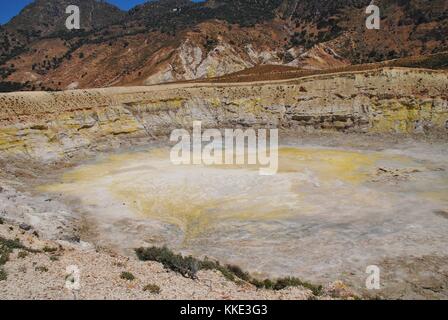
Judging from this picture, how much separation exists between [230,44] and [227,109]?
50.5 m

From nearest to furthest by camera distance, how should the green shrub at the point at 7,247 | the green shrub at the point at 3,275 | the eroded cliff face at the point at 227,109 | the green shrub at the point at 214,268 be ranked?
the green shrub at the point at 3,275 < the green shrub at the point at 7,247 < the green shrub at the point at 214,268 < the eroded cliff face at the point at 227,109

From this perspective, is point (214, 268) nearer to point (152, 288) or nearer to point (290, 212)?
point (152, 288)

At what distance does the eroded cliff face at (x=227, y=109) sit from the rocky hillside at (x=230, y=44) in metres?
37.5

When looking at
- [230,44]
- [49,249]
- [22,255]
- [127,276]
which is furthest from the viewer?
[230,44]

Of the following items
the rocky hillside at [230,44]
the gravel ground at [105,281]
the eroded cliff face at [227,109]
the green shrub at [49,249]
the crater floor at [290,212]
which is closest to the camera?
the gravel ground at [105,281]

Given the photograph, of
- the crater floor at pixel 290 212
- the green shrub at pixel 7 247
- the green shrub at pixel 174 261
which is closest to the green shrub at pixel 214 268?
the green shrub at pixel 174 261

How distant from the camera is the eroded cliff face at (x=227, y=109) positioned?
3366 centimetres

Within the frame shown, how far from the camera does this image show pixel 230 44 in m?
90.2

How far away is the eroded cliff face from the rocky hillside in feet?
123

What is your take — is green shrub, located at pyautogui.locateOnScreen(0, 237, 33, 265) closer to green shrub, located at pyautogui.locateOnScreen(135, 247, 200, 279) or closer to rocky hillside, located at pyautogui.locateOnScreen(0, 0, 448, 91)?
green shrub, located at pyautogui.locateOnScreen(135, 247, 200, 279)

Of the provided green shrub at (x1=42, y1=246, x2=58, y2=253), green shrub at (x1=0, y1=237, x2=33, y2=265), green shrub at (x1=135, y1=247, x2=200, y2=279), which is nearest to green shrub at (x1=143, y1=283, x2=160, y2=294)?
green shrub at (x1=135, y1=247, x2=200, y2=279)

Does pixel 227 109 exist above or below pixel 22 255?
above

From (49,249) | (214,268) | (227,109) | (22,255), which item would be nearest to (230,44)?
(227,109)

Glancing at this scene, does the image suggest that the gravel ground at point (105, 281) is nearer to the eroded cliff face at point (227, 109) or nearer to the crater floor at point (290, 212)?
the crater floor at point (290, 212)
